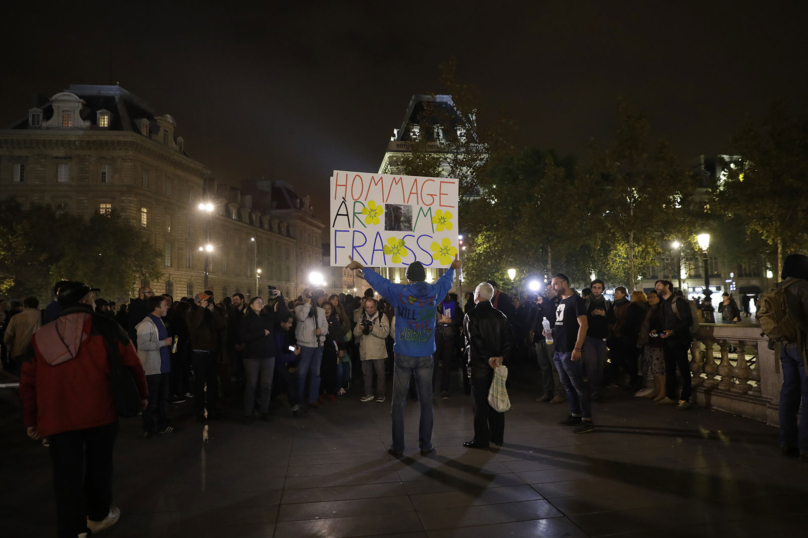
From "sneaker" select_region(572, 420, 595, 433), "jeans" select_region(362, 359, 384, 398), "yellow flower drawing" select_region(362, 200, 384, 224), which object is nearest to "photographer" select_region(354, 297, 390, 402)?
"jeans" select_region(362, 359, 384, 398)

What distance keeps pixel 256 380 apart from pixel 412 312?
3501mm

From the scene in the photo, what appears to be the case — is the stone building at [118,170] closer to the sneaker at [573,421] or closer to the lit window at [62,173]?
the lit window at [62,173]

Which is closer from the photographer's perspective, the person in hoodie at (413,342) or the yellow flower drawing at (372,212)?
the person in hoodie at (413,342)

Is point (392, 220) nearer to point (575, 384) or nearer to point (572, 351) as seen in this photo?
point (572, 351)

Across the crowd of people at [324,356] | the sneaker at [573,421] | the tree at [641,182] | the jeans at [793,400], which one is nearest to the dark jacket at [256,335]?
the crowd of people at [324,356]

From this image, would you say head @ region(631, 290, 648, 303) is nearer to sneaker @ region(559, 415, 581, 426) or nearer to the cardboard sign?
sneaker @ region(559, 415, 581, 426)

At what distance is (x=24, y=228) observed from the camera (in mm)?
37062

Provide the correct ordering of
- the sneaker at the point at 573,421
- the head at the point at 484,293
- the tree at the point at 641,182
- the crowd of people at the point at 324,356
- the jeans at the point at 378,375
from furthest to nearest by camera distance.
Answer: the tree at the point at 641,182 < the jeans at the point at 378,375 < the sneaker at the point at 573,421 < the head at the point at 484,293 < the crowd of people at the point at 324,356

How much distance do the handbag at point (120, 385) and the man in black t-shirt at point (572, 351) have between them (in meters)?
5.19

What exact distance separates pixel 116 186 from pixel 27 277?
16.2 m

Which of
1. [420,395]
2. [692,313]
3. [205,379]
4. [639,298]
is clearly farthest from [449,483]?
[639,298]

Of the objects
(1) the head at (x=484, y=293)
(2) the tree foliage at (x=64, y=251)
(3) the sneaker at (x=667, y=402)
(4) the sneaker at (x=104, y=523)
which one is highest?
(2) the tree foliage at (x=64, y=251)

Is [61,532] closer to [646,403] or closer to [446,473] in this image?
[446,473]

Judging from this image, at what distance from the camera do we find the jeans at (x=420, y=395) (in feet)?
21.1
